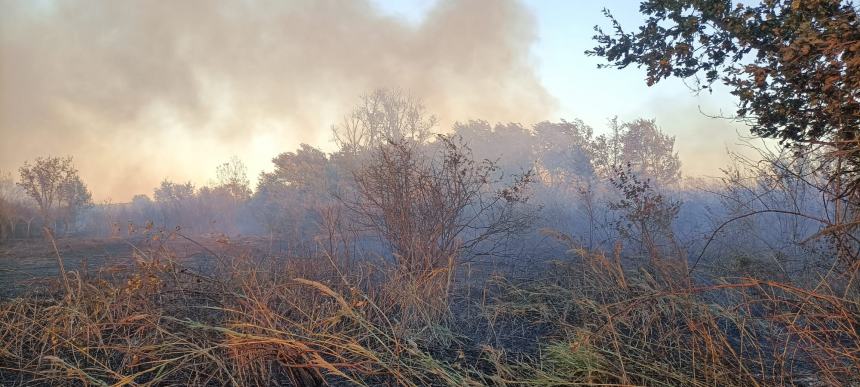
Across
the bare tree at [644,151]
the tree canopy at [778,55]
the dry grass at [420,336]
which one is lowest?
the dry grass at [420,336]

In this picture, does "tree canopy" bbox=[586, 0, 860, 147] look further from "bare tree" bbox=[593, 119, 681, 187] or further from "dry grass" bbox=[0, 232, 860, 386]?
"bare tree" bbox=[593, 119, 681, 187]

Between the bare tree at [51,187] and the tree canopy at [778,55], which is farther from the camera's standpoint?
the bare tree at [51,187]

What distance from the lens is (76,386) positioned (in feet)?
9.95

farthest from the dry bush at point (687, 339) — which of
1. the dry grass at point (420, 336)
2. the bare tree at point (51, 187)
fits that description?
the bare tree at point (51, 187)

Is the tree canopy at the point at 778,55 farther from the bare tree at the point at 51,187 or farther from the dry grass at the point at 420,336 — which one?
the bare tree at the point at 51,187

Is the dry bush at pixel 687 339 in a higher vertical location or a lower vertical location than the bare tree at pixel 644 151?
lower

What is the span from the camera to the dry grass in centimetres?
269

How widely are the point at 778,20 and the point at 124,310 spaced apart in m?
7.07

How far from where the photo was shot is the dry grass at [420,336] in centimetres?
269

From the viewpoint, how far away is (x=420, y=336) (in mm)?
3912

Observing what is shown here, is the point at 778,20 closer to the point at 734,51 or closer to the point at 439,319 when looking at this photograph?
the point at 734,51

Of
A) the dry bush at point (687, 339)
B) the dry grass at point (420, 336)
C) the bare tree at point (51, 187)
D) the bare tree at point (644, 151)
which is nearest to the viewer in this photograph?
the dry bush at point (687, 339)

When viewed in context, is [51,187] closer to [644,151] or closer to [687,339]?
[687,339]

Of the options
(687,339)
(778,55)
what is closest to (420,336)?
(687,339)
